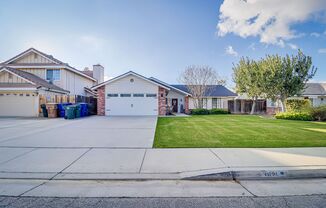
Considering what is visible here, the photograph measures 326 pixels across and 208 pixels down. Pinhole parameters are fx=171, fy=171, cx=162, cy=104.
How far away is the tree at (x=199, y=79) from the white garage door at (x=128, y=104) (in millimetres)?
8555

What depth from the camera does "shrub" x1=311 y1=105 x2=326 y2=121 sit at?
15.4 m

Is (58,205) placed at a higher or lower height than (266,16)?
lower

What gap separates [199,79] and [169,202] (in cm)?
2300

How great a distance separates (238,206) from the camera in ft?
9.29

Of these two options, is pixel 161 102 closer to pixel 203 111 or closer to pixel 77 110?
pixel 203 111

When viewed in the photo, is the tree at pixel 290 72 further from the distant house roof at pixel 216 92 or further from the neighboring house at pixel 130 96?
the neighboring house at pixel 130 96

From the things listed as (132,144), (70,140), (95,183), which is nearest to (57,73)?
(70,140)

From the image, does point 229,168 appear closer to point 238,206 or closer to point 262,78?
point 238,206

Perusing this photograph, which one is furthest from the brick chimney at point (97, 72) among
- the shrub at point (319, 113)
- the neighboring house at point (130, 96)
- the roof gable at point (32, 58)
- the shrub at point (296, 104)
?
the shrub at point (319, 113)

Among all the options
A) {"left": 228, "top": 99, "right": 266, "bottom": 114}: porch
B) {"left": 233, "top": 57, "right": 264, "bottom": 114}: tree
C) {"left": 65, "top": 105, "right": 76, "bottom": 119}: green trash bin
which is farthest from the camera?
{"left": 228, "top": 99, "right": 266, "bottom": 114}: porch

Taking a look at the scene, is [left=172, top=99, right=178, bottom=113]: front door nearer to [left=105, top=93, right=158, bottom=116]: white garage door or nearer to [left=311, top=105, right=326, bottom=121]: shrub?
[left=105, top=93, right=158, bottom=116]: white garage door

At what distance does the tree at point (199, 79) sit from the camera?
2464 cm

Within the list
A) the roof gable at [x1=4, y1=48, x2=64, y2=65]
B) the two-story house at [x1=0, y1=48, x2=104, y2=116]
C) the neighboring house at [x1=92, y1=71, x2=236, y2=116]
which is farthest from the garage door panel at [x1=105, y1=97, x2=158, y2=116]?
the roof gable at [x1=4, y1=48, x2=64, y2=65]

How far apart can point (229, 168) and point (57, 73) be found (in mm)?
22993
